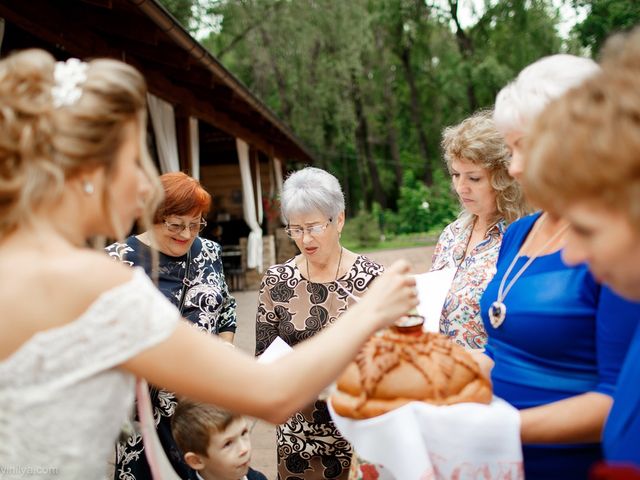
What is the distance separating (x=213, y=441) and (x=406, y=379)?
127 centimetres

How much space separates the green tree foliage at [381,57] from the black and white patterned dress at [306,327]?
559 inches

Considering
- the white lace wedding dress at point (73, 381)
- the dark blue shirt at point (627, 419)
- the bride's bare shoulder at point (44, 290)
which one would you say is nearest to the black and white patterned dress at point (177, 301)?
the white lace wedding dress at point (73, 381)

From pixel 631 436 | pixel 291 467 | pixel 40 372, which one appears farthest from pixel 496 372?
pixel 291 467

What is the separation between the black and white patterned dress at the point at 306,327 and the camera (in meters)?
2.52

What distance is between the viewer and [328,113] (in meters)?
24.7

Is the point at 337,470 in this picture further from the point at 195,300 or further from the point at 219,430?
the point at 195,300

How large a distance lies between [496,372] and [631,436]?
21.6 inches

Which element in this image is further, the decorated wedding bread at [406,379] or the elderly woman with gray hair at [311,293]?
the elderly woman with gray hair at [311,293]

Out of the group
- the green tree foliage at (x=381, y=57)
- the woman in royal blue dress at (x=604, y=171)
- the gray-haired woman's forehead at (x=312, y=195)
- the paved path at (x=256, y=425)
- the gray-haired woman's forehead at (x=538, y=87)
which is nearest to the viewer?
the woman in royal blue dress at (x=604, y=171)

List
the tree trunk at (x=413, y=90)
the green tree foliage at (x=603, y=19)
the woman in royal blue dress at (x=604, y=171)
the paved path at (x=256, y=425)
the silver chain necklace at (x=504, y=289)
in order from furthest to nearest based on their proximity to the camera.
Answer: the tree trunk at (x=413, y=90), the green tree foliage at (x=603, y=19), the paved path at (x=256, y=425), the silver chain necklace at (x=504, y=289), the woman in royal blue dress at (x=604, y=171)

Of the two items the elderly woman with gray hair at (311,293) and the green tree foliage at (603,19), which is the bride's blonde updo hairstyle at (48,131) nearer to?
the elderly woman with gray hair at (311,293)

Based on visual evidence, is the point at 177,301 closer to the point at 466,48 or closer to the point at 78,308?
the point at 78,308

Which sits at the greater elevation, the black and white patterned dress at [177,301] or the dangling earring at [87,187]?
the dangling earring at [87,187]

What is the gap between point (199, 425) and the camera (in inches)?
90.2
